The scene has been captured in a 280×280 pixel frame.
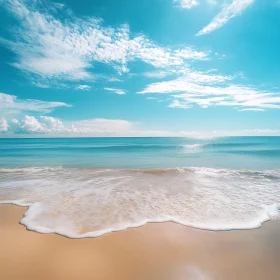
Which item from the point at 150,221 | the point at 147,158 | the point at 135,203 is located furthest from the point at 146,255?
the point at 147,158

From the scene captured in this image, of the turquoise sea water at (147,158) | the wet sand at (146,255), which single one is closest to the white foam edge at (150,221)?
the wet sand at (146,255)

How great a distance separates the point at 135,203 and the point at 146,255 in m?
3.71

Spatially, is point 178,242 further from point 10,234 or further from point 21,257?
point 10,234

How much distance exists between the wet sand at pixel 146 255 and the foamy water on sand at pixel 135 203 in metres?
0.49

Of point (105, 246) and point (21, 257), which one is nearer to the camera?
point (21, 257)

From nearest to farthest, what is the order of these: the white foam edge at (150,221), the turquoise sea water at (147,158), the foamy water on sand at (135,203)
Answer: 1. the white foam edge at (150,221)
2. the foamy water on sand at (135,203)
3. the turquoise sea water at (147,158)

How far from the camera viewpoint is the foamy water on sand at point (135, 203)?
245 inches

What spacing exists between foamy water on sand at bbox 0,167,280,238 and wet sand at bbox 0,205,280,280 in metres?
0.49

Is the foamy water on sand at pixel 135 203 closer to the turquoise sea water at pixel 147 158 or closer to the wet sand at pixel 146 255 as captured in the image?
the wet sand at pixel 146 255

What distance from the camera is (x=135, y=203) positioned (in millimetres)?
8234

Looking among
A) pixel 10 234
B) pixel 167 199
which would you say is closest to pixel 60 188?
pixel 10 234

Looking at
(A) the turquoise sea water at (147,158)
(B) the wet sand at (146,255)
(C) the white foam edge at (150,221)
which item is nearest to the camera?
(B) the wet sand at (146,255)

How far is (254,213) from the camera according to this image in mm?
7012

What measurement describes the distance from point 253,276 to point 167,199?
506cm
